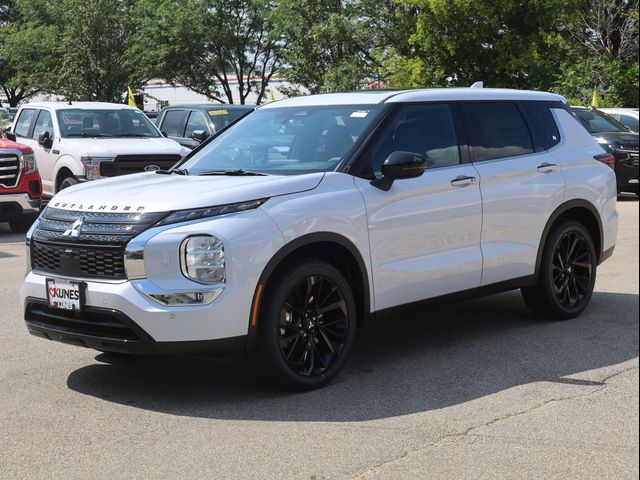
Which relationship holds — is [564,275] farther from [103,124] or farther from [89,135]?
[103,124]

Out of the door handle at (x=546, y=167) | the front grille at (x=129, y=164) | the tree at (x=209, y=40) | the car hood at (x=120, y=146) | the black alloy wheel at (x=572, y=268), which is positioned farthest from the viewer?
the tree at (x=209, y=40)

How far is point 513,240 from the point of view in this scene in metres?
6.79

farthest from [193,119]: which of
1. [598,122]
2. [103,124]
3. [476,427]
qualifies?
[476,427]

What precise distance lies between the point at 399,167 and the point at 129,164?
29.6 feet

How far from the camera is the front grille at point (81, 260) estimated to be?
207 inches

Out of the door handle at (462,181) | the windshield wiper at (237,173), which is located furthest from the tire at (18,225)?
the door handle at (462,181)

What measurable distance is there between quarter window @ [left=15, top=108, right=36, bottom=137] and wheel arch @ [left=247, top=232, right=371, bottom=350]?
11623 millimetres

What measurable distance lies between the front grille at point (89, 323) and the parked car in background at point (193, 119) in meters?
11.5

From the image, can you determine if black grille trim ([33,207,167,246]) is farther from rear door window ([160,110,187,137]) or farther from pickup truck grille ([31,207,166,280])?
rear door window ([160,110,187,137])

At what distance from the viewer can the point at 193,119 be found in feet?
58.4

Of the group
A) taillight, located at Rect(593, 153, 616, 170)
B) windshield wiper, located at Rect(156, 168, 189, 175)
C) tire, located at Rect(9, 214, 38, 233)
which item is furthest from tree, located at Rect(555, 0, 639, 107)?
windshield wiper, located at Rect(156, 168, 189, 175)

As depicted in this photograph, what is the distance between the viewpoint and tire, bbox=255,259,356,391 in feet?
17.6

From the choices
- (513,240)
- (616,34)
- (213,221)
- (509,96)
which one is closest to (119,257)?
(213,221)

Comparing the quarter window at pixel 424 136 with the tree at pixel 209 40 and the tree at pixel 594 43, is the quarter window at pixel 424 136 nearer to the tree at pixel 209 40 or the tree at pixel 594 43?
the tree at pixel 594 43
